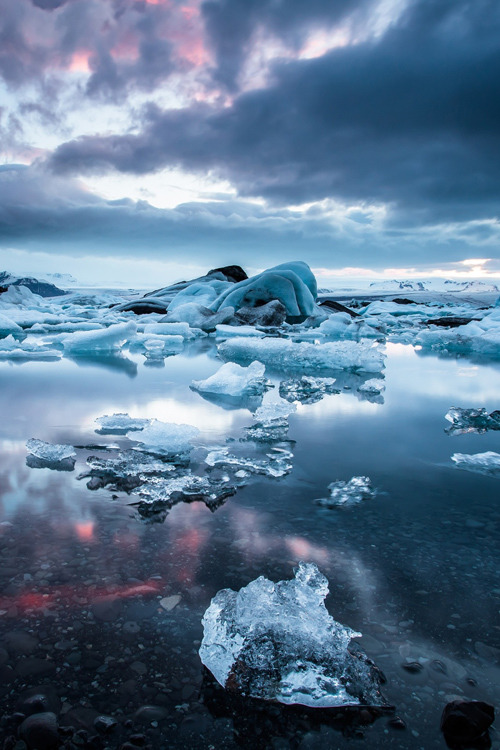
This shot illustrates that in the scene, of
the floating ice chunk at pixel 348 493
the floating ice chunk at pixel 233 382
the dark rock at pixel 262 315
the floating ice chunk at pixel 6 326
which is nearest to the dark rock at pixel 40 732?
the floating ice chunk at pixel 348 493

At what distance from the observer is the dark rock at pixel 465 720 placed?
0.83 m

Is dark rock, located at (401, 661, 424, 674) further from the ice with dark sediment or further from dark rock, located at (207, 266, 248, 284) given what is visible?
dark rock, located at (207, 266, 248, 284)

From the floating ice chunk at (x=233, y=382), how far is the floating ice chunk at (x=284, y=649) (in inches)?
112

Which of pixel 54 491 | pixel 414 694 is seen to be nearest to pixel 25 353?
pixel 54 491

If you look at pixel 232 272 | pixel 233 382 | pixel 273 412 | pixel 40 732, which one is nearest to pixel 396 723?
pixel 40 732

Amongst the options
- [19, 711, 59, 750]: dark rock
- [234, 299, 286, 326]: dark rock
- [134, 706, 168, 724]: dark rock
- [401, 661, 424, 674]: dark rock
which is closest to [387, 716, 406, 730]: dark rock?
[401, 661, 424, 674]: dark rock

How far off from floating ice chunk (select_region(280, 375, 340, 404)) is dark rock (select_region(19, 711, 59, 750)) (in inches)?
120

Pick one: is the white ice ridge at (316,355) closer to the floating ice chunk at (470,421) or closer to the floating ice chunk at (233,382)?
the floating ice chunk at (233,382)

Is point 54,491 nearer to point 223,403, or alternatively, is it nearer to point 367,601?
point 367,601

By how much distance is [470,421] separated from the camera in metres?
3.17

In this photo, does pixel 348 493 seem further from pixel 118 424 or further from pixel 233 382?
pixel 233 382

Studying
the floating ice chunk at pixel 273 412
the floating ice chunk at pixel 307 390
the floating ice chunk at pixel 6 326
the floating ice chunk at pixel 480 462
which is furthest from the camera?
the floating ice chunk at pixel 6 326

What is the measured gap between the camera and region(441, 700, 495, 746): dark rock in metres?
0.83

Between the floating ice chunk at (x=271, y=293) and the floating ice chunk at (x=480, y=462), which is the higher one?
the floating ice chunk at (x=271, y=293)
